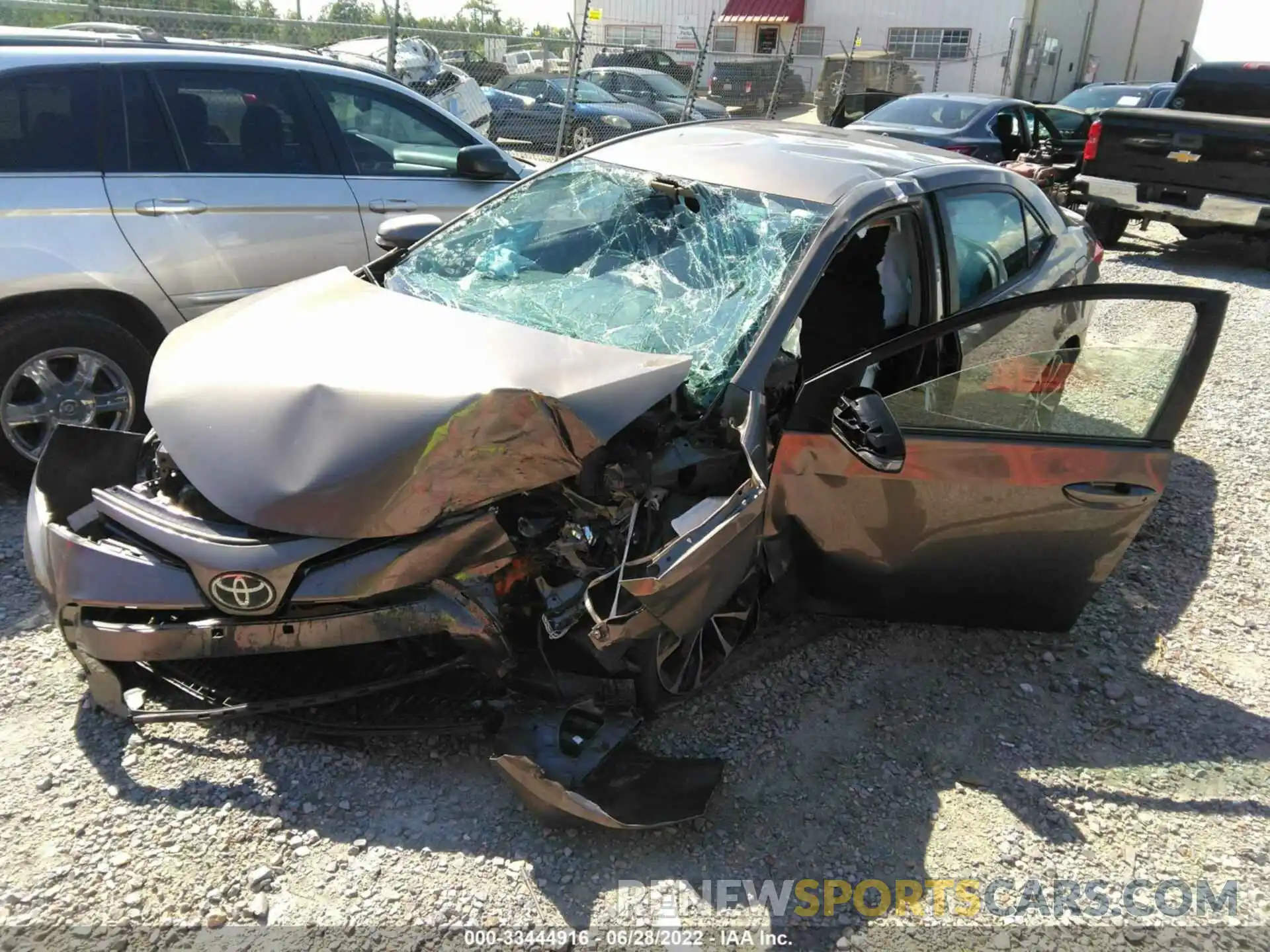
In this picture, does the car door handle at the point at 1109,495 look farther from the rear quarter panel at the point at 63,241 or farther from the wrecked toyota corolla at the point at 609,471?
the rear quarter panel at the point at 63,241

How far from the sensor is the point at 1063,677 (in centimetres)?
321

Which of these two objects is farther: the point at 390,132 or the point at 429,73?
the point at 429,73

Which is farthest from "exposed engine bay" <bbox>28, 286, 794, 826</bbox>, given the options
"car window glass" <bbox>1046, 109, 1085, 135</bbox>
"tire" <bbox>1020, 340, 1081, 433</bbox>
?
"car window glass" <bbox>1046, 109, 1085, 135</bbox>

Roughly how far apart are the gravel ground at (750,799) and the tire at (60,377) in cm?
79

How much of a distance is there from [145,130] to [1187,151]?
30.9 feet

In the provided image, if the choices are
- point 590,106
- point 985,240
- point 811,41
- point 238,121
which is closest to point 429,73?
point 590,106

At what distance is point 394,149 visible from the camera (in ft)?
17.2

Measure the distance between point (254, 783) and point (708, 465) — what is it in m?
1.55

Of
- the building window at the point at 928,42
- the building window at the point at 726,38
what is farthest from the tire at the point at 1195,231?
the building window at the point at 726,38

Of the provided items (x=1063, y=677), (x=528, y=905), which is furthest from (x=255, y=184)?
(x=1063, y=677)

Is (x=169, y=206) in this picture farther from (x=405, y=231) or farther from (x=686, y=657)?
(x=686, y=657)

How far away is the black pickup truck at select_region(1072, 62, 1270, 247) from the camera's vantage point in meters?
8.71

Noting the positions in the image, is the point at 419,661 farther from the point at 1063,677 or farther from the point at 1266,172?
the point at 1266,172

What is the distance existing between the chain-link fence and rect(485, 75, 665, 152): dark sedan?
2 cm
